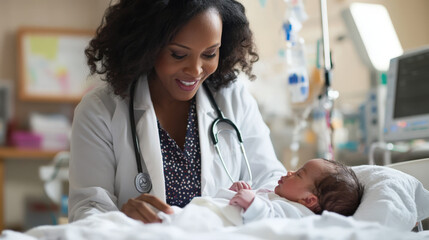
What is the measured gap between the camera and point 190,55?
1501 mm

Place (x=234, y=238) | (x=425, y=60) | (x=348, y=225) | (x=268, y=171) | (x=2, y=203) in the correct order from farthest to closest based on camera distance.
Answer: (x=2, y=203) → (x=425, y=60) → (x=268, y=171) → (x=348, y=225) → (x=234, y=238)

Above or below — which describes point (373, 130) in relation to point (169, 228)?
below

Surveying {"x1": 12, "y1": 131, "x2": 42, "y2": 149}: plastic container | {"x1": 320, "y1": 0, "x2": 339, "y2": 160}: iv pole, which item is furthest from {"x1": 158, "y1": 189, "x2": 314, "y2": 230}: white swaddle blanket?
{"x1": 12, "y1": 131, "x2": 42, "y2": 149}: plastic container

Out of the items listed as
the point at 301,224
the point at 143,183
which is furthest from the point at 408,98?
the point at 301,224

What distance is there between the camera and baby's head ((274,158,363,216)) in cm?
133

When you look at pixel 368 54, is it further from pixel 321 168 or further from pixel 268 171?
pixel 321 168

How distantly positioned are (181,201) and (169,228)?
63 cm

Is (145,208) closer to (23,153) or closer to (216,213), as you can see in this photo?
(216,213)

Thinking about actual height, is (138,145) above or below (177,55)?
below

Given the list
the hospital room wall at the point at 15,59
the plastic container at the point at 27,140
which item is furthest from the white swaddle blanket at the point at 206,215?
the hospital room wall at the point at 15,59

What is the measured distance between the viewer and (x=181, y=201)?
1.54m

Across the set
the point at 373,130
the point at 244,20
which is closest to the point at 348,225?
the point at 244,20

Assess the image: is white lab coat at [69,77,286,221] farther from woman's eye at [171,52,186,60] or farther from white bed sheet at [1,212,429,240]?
white bed sheet at [1,212,429,240]

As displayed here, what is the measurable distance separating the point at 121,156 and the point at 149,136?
0.10 meters
